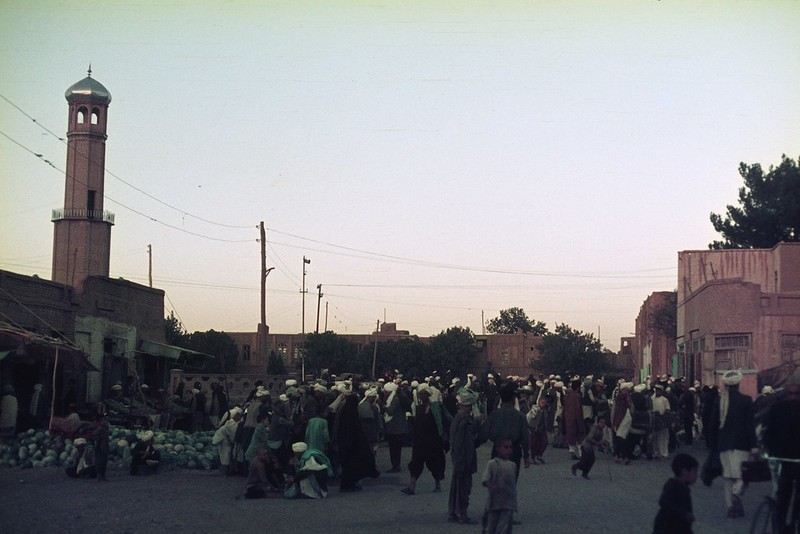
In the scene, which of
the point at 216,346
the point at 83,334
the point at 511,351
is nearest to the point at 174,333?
the point at 216,346

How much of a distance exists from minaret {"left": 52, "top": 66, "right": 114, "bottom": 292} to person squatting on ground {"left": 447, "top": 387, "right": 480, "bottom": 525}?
56.4 metres

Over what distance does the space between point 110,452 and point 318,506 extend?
7232 mm

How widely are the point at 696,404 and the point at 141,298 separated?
789 inches

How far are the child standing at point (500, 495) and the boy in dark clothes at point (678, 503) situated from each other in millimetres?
2798

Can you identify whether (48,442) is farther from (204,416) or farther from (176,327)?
(176,327)

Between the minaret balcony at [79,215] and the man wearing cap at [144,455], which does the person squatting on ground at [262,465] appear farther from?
the minaret balcony at [79,215]

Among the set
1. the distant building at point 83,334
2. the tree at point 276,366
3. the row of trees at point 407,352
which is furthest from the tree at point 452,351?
the distant building at point 83,334

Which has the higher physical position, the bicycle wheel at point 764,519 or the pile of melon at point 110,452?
the bicycle wheel at point 764,519

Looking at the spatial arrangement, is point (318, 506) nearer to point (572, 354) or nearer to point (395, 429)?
point (395, 429)

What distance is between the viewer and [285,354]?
10875 cm

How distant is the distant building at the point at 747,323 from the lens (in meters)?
35.7

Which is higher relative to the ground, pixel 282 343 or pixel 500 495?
pixel 282 343

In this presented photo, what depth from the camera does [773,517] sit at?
873 centimetres

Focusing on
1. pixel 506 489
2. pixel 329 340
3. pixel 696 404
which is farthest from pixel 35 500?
pixel 329 340
